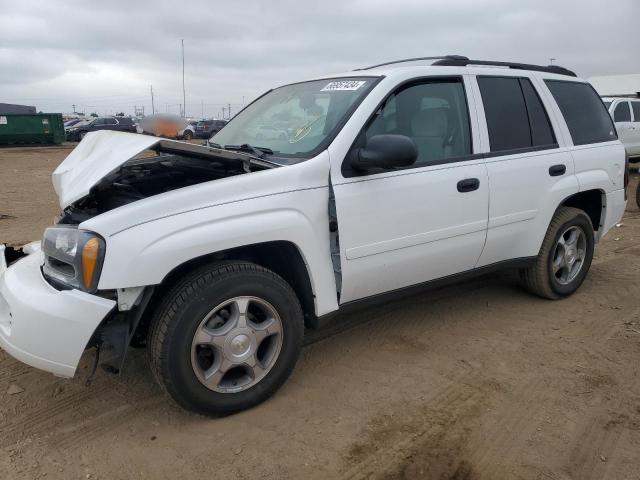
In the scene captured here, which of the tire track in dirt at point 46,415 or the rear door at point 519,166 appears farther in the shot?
the rear door at point 519,166

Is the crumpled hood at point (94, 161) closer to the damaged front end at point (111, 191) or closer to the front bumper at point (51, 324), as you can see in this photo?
the damaged front end at point (111, 191)

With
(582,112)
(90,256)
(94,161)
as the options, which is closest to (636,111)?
(582,112)

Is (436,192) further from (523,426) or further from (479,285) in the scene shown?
(479,285)

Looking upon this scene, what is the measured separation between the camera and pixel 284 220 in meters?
2.82

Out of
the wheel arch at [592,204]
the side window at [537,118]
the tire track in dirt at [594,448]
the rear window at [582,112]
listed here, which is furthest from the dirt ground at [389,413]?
the rear window at [582,112]

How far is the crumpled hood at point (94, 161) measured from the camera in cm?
266

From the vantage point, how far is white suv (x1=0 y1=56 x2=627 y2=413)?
2.53m

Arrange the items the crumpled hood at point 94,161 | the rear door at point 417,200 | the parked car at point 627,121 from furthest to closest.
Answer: the parked car at point 627,121 → the rear door at point 417,200 → the crumpled hood at point 94,161

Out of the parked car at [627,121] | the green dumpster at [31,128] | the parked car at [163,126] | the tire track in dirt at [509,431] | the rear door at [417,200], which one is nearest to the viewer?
the tire track in dirt at [509,431]

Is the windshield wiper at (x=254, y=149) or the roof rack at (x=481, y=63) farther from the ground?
the roof rack at (x=481, y=63)

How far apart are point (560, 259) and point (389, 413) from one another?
2.44 meters

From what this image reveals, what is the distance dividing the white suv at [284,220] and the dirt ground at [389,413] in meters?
0.33

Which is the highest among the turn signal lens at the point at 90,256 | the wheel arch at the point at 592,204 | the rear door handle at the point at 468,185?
the rear door handle at the point at 468,185

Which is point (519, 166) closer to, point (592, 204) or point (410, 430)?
point (592, 204)
